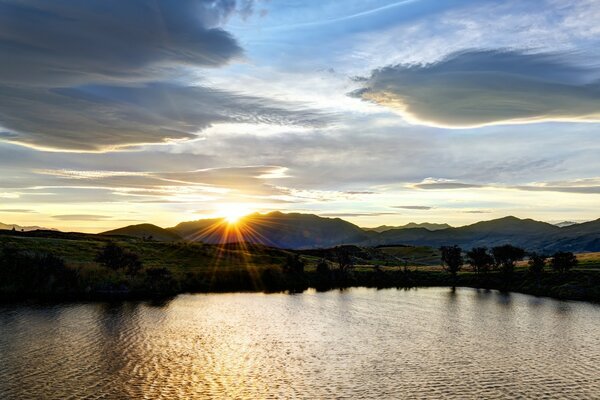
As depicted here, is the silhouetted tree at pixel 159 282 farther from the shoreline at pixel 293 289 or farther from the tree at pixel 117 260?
the tree at pixel 117 260

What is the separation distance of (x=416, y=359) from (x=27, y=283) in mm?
111437

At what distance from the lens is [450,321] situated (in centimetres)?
10988

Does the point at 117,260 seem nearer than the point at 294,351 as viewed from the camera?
No

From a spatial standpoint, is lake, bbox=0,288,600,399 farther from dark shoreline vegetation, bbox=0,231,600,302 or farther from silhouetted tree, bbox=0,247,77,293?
silhouetted tree, bbox=0,247,77,293

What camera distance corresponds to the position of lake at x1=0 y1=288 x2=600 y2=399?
2341 inches

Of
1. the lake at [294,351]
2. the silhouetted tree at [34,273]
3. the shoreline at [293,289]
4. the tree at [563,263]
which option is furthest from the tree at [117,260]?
the tree at [563,263]

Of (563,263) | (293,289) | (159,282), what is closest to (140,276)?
(159,282)

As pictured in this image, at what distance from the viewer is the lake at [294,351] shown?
195 ft

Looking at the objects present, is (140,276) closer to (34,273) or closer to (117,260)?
(117,260)

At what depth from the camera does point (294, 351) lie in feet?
259

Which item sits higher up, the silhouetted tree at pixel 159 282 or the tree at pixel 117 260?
the tree at pixel 117 260

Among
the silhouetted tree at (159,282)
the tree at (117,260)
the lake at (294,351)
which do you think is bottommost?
the lake at (294,351)

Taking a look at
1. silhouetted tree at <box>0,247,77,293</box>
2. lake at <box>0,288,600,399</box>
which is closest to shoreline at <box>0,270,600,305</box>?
silhouetted tree at <box>0,247,77,293</box>

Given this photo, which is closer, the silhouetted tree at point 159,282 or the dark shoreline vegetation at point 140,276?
the dark shoreline vegetation at point 140,276
